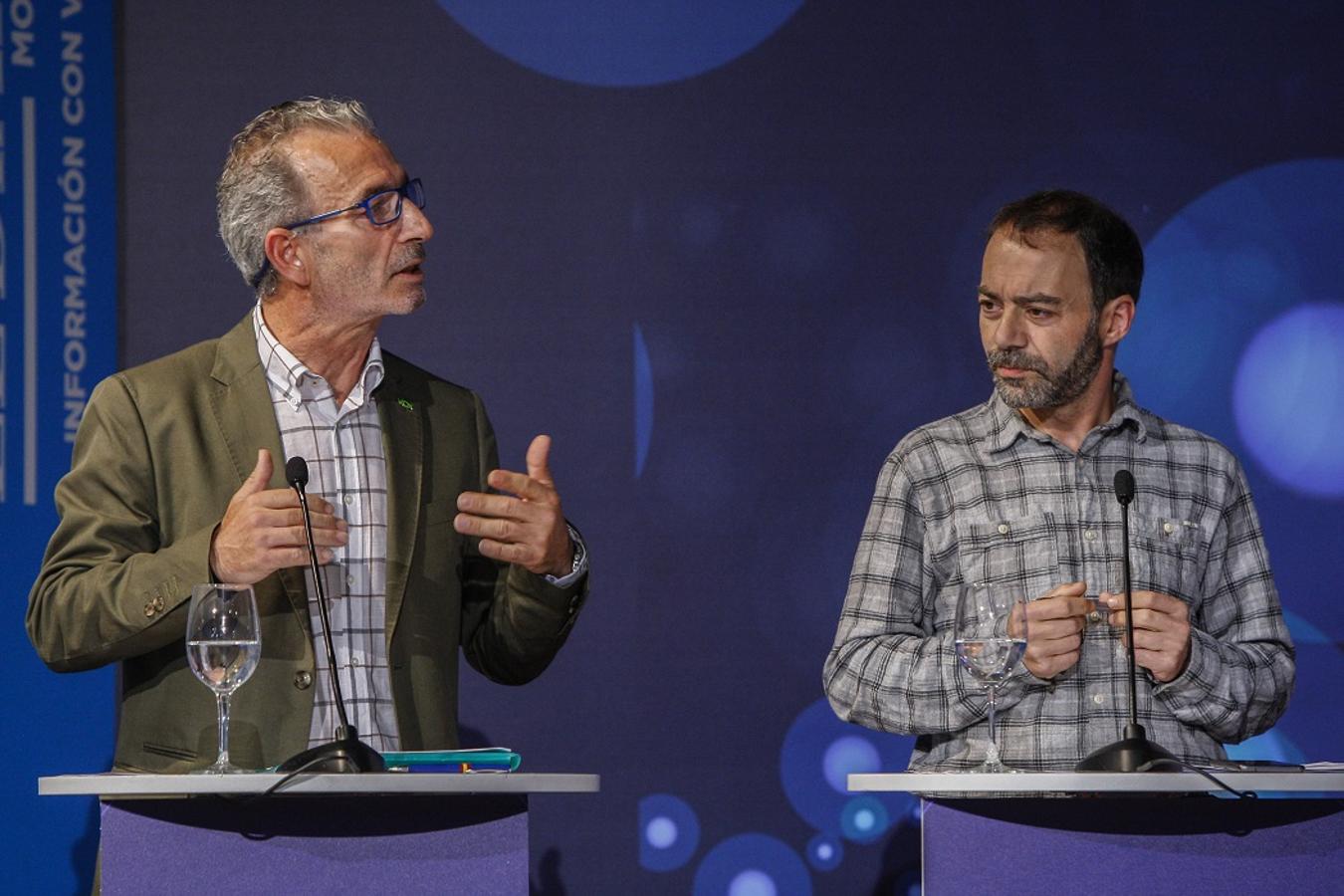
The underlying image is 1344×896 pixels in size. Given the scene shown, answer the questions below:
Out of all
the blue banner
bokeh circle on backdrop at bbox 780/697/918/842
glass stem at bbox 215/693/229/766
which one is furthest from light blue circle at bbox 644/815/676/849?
glass stem at bbox 215/693/229/766

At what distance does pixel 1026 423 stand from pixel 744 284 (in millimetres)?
1240

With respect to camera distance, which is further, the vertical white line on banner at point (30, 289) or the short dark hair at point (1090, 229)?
the vertical white line on banner at point (30, 289)

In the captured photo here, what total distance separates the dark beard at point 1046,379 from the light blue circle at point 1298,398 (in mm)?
1399

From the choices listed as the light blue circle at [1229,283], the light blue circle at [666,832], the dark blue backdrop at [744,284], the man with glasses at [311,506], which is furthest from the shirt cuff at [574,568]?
the light blue circle at [1229,283]

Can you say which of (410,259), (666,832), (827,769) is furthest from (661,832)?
(410,259)

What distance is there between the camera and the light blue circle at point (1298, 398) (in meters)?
4.19

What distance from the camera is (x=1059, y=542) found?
2.92 meters

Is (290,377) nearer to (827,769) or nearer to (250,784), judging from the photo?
(250,784)

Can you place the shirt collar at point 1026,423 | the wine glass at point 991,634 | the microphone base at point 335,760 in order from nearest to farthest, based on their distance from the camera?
the microphone base at point 335,760
the wine glass at point 991,634
the shirt collar at point 1026,423

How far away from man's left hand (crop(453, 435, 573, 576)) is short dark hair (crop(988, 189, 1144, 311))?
106 cm

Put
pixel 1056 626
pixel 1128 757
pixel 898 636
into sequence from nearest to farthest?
1. pixel 1128 757
2. pixel 1056 626
3. pixel 898 636

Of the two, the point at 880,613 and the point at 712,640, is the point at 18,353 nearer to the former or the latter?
the point at 712,640

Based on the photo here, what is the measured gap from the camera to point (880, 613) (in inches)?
113

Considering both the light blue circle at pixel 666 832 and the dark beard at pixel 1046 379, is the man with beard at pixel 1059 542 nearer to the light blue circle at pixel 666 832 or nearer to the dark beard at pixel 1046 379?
the dark beard at pixel 1046 379
